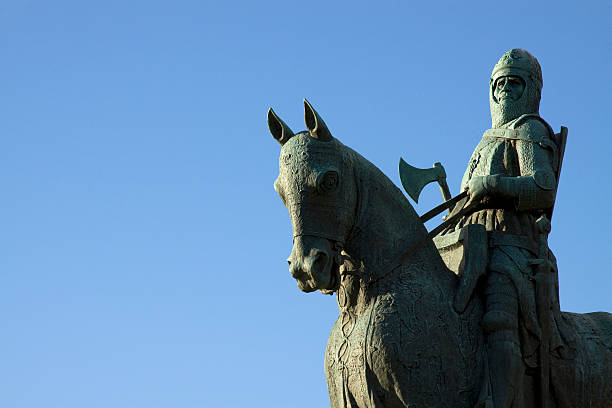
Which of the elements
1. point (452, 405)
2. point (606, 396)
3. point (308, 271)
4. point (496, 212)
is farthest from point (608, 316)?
point (308, 271)

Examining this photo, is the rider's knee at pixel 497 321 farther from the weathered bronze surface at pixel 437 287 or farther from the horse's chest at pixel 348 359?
the horse's chest at pixel 348 359

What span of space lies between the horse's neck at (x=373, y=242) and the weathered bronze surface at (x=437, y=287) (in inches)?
0.5

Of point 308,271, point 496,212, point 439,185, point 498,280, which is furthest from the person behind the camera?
point 439,185

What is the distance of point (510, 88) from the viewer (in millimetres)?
10969

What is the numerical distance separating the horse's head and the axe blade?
6.70 feet

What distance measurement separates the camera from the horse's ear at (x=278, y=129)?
9.37 meters

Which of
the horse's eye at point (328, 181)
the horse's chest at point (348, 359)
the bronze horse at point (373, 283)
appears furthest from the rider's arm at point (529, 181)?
the horse's chest at point (348, 359)

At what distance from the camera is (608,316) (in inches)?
422

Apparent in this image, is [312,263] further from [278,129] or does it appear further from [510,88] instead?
[510,88]

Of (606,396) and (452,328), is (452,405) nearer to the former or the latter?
(452,328)

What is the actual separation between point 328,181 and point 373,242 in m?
0.78

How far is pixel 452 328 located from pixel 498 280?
0.73 meters

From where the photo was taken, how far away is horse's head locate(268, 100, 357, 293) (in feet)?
29.0

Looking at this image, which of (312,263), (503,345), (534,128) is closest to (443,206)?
(534,128)
